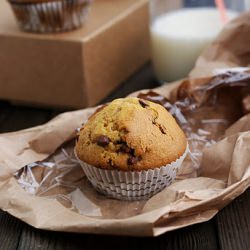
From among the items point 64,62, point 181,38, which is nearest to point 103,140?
point 64,62

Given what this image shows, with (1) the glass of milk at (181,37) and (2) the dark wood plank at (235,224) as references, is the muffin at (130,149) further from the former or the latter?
(1) the glass of milk at (181,37)

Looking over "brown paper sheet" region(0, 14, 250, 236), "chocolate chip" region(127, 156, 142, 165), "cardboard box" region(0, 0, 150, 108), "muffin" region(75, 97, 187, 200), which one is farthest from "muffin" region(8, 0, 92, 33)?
"chocolate chip" region(127, 156, 142, 165)

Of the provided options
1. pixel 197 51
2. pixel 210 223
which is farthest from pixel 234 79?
pixel 210 223

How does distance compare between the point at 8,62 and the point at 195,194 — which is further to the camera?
the point at 8,62

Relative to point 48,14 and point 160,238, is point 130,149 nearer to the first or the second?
point 160,238

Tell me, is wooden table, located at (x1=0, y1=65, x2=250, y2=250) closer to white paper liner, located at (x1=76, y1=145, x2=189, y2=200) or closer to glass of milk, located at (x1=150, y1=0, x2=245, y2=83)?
white paper liner, located at (x1=76, y1=145, x2=189, y2=200)

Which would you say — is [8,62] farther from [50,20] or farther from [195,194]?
[195,194]

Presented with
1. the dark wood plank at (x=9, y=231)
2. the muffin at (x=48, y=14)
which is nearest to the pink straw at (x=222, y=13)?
the muffin at (x=48, y=14)
